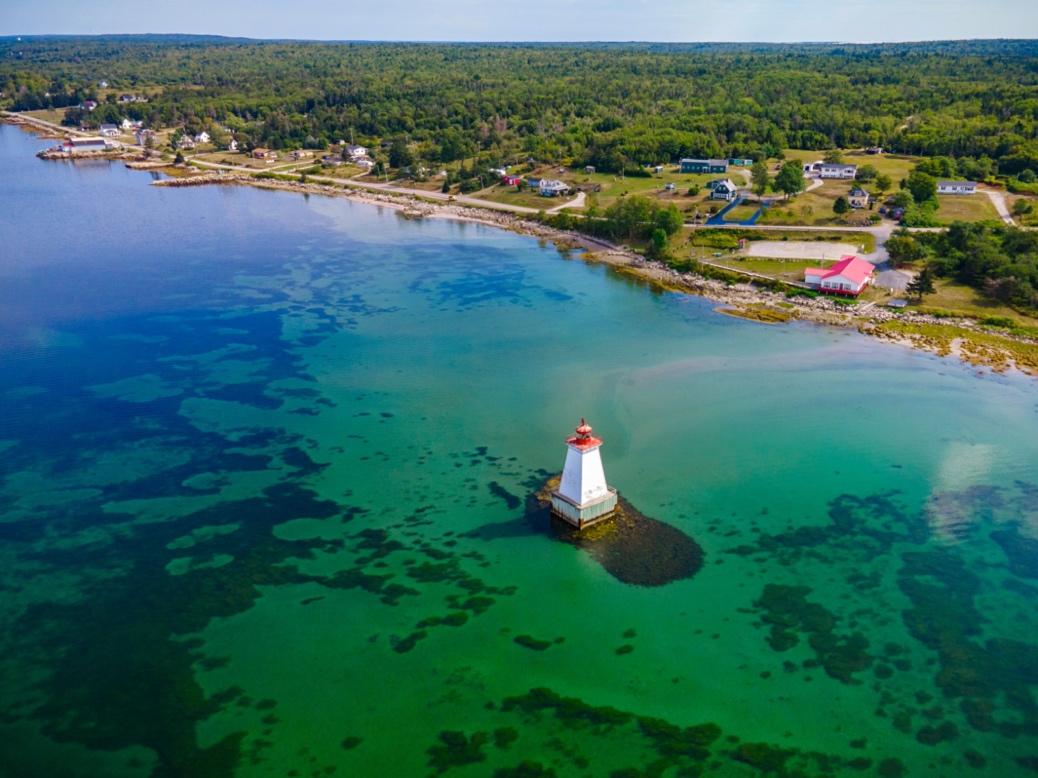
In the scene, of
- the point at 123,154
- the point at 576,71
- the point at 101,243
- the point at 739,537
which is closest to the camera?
the point at 739,537

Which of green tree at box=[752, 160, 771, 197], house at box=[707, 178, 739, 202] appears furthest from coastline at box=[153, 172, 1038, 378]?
green tree at box=[752, 160, 771, 197]

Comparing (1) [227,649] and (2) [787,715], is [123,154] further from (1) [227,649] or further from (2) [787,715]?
(2) [787,715]

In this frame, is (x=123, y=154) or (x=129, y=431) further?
(x=123, y=154)

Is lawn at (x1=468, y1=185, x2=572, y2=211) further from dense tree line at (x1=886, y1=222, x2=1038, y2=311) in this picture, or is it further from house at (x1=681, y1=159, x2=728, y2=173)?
dense tree line at (x1=886, y1=222, x2=1038, y2=311)

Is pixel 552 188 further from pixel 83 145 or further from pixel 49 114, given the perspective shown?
pixel 49 114

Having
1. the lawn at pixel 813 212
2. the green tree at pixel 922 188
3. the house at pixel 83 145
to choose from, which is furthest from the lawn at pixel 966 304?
the house at pixel 83 145

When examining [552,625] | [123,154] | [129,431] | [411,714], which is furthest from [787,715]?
[123,154]

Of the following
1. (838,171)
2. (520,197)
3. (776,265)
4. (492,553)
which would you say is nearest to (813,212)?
(776,265)
